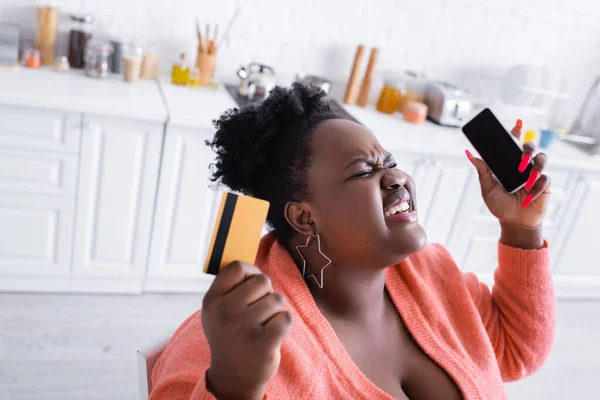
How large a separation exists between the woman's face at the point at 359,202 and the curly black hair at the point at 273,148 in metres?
0.03

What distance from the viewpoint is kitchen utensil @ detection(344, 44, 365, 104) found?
2.79 m

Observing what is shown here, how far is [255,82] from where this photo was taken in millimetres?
2574

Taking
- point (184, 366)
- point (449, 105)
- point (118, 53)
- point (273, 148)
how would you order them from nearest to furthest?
point (184, 366)
point (273, 148)
point (118, 53)
point (449, 105)

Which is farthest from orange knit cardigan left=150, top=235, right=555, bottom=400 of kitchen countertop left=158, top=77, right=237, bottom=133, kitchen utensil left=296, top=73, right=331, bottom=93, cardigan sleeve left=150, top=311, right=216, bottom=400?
kitchen utensil left=296, top=73, right=331, bottom=93

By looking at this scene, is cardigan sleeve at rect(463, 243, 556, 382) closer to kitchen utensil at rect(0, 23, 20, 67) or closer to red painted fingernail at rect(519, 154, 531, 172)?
red painted fingernail at rect(519, 154, 531, 172)

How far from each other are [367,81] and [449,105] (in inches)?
16.4

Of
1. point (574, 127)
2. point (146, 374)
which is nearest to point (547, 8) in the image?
point (574, 127)

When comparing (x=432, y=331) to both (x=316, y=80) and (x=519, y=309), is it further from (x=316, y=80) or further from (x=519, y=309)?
(x=316, y=80)

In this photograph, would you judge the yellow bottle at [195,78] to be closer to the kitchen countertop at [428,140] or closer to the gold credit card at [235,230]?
the kitchen countertop at [428,140]

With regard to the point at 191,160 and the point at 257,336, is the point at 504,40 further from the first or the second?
the point at 257,336

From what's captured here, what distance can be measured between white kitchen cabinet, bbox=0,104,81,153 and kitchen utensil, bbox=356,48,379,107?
140cm

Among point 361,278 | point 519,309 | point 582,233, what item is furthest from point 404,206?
point 582,233

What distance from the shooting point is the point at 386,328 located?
1135 mm

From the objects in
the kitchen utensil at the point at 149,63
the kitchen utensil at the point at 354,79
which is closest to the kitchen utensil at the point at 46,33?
the kitchen utensil at the point at 149,63
